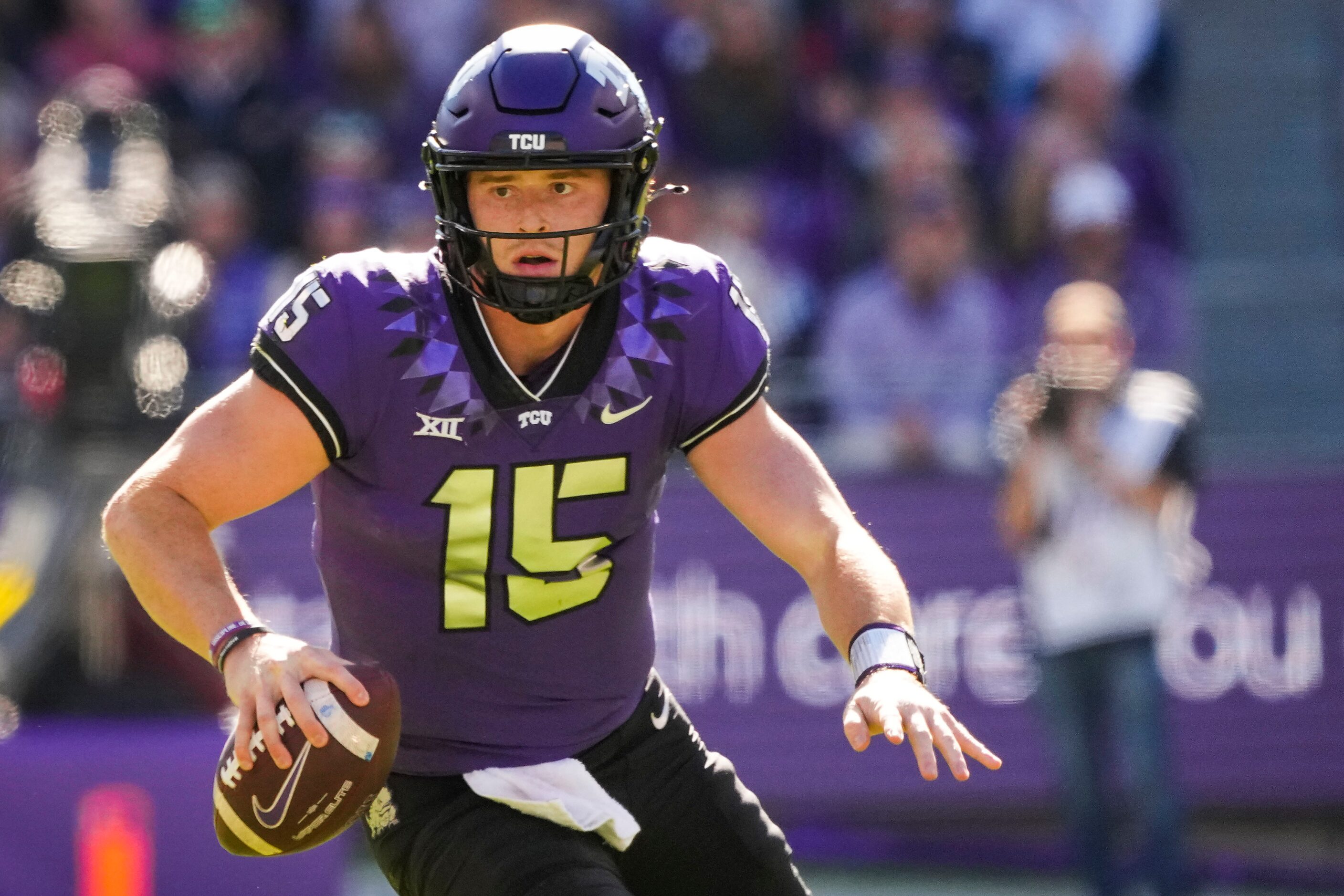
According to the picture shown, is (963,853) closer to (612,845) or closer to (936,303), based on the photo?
(936,303)

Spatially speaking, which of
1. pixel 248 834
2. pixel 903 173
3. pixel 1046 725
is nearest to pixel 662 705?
pixel 248 834

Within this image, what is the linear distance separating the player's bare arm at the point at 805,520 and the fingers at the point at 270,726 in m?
0.95

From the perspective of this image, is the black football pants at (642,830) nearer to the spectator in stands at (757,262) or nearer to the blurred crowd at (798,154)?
the blurred crowd at (798,154)

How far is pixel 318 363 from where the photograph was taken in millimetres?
3152

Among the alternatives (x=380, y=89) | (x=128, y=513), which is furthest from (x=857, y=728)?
(x=380, y=89)

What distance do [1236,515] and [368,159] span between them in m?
4.47

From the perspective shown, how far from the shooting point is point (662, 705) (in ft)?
11.6

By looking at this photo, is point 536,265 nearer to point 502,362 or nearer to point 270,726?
point 502,362

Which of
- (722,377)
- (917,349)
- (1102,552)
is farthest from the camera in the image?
(917,349)

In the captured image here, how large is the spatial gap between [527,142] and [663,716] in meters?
1.10

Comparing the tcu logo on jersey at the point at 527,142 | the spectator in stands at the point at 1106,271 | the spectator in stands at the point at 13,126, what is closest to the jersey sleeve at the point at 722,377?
the tcu logo on jersey at the point at 527,142

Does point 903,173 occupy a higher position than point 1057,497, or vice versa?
point 903,173

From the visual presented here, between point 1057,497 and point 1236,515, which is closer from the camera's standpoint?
point 1057,497

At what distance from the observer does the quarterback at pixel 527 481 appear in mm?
3168
